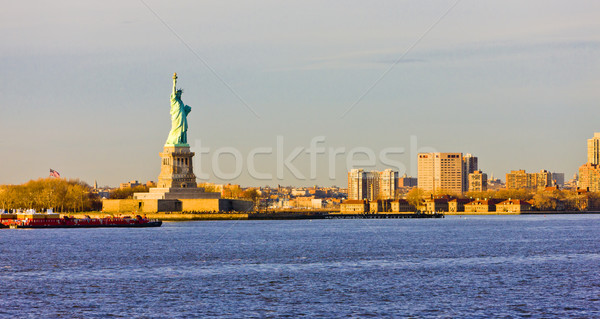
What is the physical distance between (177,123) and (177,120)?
460mm

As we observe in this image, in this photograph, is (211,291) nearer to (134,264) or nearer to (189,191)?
(134,264)

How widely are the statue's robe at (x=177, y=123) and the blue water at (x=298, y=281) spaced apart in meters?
64.5

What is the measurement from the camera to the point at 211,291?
41.4 m

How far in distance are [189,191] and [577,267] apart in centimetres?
8918

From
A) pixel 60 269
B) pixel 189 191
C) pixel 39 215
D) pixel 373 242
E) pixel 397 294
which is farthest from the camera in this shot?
pixel 189 191

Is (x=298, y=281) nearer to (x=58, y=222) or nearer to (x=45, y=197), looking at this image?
(x=58, y=222)

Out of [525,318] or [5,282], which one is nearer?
[525,318]

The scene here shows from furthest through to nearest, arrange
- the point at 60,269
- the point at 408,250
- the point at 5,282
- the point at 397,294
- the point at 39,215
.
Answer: the point at 39,215 → the point at 408,250 → the point at 60,269 → the point at 5,282 → the point at 397,294

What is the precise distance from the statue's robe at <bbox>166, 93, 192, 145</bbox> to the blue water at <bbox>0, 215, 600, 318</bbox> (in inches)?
2541

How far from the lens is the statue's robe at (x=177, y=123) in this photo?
135250 millimetres

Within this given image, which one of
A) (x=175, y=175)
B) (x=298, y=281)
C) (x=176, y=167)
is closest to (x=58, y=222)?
(x=175, y=175)

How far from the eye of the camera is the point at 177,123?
13562cm

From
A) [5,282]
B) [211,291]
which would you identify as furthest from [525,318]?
[5,282]

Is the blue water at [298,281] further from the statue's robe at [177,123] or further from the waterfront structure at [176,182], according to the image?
the statue's robe at [177,123]
